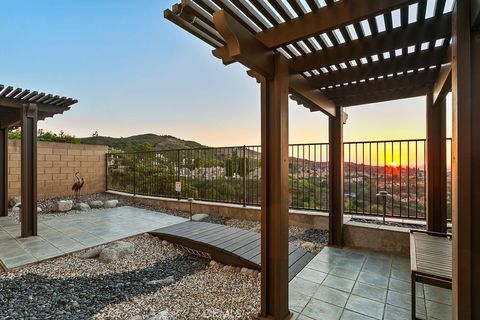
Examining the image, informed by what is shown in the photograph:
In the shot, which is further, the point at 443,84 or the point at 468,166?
the point at 443,84

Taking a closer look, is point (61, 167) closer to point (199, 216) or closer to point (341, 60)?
point (199, 216)

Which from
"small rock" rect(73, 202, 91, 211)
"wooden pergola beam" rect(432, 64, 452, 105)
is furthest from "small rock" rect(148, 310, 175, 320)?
"small rock" rect(73, 202, 91, 211)

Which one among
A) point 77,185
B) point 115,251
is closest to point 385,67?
point 115,251

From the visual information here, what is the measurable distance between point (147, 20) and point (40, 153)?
17.1 ft

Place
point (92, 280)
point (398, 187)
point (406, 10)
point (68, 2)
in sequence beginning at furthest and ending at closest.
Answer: point (68, 2) → point (398, 187) → point (92, 280) → point (406, 10)

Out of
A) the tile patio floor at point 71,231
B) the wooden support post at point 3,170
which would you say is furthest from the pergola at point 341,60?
the wooden support post at point 3,170

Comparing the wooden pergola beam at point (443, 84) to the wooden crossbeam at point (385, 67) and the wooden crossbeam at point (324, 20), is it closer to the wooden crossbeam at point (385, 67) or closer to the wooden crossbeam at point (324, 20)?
the wooden crossbeam at point (385, 67)

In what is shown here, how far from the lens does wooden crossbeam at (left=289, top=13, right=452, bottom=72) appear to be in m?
1.61

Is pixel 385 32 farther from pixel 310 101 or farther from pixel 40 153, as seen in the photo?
pixel 40 153

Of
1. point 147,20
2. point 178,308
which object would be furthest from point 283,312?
point 147,20

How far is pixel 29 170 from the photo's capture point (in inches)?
153

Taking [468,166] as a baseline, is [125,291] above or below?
below

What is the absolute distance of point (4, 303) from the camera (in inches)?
82.1

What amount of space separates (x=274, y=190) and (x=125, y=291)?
6.39ft
